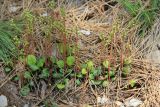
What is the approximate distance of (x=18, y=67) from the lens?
2.80 metres

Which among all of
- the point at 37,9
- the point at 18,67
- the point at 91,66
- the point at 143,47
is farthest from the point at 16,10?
the point at 143,47

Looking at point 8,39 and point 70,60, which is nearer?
point 70,60

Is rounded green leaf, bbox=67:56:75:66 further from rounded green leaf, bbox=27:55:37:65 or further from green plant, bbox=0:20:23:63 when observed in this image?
green plant, bbox=0:20:23:63

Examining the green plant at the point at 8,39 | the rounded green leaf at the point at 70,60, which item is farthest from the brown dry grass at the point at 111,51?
the green plant at the point at 8,39

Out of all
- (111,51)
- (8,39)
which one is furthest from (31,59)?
(111,51)

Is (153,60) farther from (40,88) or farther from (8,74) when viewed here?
(8,74)

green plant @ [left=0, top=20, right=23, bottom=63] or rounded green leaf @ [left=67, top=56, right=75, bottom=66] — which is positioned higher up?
green plant @ [left=0, top=20, right=23, bottom=63]

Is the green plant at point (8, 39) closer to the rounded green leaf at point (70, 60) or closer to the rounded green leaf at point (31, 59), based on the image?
the rounded green leaf at point (31, 59)

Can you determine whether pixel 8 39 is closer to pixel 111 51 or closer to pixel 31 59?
pixel 31 59

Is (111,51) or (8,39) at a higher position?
(8,39)

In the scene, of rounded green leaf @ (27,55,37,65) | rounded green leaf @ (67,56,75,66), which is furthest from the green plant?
rounded green leaf @ (67,56,75,66)

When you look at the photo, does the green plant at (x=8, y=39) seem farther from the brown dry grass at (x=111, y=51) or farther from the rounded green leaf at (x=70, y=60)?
the rounded green leaf at (x=70, y=60)

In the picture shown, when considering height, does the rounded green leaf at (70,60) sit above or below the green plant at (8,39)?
below

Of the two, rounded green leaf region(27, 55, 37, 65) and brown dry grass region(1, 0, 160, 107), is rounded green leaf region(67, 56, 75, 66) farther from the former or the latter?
rounded green leaf region(27, 55, 37, 65)
